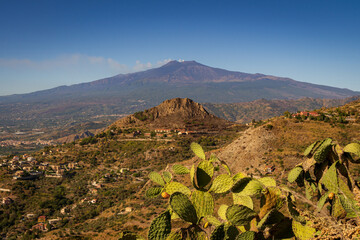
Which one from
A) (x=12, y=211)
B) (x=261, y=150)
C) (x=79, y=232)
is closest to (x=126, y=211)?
(x=79, y=232)

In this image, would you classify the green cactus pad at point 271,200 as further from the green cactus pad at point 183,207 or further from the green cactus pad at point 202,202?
the green cactus pad at point 183,207

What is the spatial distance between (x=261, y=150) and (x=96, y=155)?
38.1m

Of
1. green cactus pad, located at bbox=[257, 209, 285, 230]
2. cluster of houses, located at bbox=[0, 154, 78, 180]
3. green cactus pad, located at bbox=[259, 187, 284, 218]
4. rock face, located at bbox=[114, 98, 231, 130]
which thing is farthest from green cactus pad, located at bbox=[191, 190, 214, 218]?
rock face, located at bbox=[114, 98, 231, 130]

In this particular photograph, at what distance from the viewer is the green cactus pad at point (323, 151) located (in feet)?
11.6

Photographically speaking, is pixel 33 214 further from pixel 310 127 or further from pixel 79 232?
pixel 310 127

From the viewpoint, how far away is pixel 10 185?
34156 millimetres

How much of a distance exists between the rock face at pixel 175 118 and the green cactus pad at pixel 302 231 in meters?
60.4

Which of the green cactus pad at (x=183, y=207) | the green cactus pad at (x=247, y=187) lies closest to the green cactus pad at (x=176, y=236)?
the green cactus pad at (x=183, y=207)

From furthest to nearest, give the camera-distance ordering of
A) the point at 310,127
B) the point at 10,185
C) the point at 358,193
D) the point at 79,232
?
the point at 10,185, the point at 310,127, the point at 79,232, the point at 358,193

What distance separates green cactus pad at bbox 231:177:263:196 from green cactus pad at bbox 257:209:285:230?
255 millimetres

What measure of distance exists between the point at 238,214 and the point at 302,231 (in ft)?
2.90

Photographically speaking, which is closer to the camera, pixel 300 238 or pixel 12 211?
pixel 300 238

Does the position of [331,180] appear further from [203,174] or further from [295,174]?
[203,174]

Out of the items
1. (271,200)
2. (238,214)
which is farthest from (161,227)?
(271,200)
